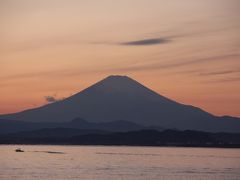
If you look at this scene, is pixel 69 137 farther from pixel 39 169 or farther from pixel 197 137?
pixel 39 169

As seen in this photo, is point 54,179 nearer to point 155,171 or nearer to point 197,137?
point 155,171

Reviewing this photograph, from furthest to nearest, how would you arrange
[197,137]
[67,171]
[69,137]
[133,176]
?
1. [69,137]
2. [197,137]
3. [67,171]
4. [133,176]

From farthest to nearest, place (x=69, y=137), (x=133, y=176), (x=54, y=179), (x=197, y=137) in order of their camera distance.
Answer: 1. (x=69, y=137)
2. (x=197, y=137)
3. (x=133, y=176)
4. (x=54, y=179)

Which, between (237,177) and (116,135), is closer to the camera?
(237,177)

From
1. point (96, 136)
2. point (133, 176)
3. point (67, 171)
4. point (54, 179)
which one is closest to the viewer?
point (54, 179)

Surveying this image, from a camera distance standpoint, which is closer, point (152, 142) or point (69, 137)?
point (152, 142)

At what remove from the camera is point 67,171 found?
5684cm

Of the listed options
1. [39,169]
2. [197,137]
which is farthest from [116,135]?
[39,169]

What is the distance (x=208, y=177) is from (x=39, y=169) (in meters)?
15.4

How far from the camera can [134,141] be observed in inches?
6427

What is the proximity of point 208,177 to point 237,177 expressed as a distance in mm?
2266

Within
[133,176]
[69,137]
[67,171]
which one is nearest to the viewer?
[133,176]

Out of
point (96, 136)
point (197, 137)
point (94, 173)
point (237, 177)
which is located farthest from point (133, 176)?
point (96, 136)

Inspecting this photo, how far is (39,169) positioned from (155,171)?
1008 centimetres
